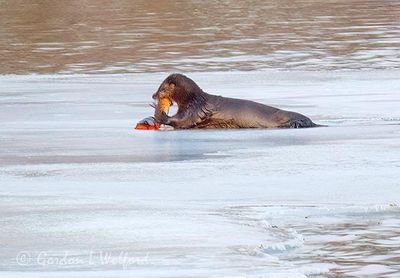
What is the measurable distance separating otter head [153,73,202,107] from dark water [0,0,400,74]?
648 cm

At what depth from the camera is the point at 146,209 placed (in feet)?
26.6

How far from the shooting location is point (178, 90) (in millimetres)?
12617

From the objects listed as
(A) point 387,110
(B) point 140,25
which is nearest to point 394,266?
(A) point 387,110

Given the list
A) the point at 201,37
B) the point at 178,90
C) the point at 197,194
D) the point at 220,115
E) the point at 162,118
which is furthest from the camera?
the point at 201,37

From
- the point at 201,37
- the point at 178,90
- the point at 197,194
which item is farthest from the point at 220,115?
the point at 201,37

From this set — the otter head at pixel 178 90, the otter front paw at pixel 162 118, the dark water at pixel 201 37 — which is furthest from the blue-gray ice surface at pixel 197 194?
the dark water at pixel 201 37

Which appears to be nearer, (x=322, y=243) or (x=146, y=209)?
(x=322, y=243)

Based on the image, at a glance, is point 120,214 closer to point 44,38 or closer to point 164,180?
point 164,180

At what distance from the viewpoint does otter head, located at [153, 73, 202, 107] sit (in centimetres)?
1254

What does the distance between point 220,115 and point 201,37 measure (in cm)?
1372

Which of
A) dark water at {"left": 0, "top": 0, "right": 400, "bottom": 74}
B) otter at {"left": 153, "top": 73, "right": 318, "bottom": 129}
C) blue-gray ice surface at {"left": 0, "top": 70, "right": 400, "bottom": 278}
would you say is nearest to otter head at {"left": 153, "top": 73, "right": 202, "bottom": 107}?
otter at {"left": 153, "top": 73, "right": 318, "bottom": 129}

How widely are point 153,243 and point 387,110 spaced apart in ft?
22.4

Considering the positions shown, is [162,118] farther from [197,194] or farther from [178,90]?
[197,194]

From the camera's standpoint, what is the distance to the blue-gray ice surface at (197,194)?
21.9 feet
